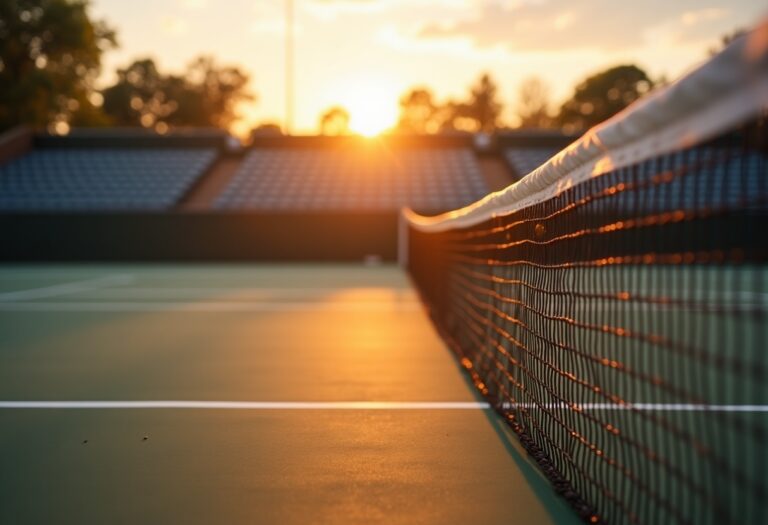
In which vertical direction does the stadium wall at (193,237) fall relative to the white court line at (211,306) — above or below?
above

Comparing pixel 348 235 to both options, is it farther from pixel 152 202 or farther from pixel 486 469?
pixel 486 469

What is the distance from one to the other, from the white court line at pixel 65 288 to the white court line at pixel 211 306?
0.81 m

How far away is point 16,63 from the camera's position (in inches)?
1309

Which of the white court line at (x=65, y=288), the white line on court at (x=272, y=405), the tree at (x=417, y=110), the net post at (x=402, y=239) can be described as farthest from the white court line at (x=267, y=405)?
the tree at (x=417, y=110)

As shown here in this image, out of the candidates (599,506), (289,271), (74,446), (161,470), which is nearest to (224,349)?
(74,446)

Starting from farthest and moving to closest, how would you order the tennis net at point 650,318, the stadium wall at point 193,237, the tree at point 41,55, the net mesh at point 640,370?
the tree at point 41,55, the stadium wall at point 193,237, the net mesh at point 640,370, the tennis net at point 650,318

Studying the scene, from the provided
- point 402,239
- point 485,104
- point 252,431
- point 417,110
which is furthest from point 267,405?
point 417,110

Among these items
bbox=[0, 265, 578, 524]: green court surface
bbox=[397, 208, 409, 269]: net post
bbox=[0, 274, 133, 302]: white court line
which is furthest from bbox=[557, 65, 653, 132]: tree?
bbox=[0, 265, 578, 524]: green court surface

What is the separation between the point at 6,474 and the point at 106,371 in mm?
2105

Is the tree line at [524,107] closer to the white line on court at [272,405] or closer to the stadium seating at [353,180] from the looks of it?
the stadium seating at [353,180]

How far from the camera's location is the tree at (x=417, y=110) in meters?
78.8

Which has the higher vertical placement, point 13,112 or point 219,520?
point 13,112

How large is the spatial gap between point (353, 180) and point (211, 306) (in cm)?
1407

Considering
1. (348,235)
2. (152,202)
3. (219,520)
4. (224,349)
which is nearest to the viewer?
(219,520)
